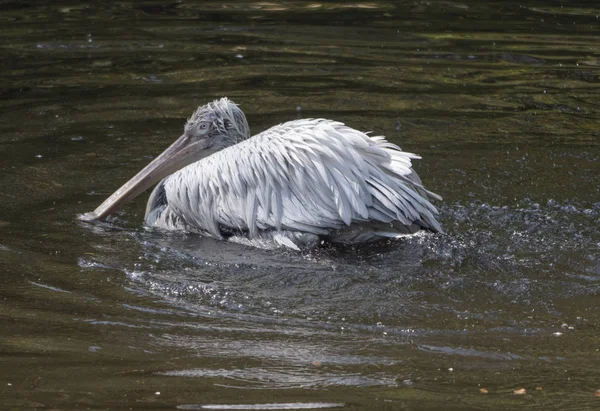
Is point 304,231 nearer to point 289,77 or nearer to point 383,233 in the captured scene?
point 383,233

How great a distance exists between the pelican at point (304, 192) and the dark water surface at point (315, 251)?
11cm

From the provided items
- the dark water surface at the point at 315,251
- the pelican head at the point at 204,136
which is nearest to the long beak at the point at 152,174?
the pelican head at the point at 204,136

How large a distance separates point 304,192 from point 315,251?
30 centimetres

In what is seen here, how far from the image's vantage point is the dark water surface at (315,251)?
3.42 m

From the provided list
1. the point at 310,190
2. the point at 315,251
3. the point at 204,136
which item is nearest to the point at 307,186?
the point at 310,190

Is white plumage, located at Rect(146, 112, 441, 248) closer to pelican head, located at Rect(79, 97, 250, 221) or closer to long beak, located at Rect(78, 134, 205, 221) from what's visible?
long beak, located at Rect(78, 134, 205, 221)

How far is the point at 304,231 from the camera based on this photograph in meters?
4.96

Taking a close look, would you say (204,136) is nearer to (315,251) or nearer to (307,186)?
(307,186)

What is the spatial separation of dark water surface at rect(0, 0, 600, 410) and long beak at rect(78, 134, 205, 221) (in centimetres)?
Result: 12

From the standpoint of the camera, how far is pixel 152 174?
19.1ft

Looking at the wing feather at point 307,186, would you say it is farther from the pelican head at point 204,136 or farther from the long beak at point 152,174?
the pelican head at point 204,136

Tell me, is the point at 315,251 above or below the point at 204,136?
below

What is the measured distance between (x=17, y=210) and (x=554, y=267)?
2976 millimetres

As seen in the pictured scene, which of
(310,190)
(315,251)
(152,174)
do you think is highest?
(310,190)
